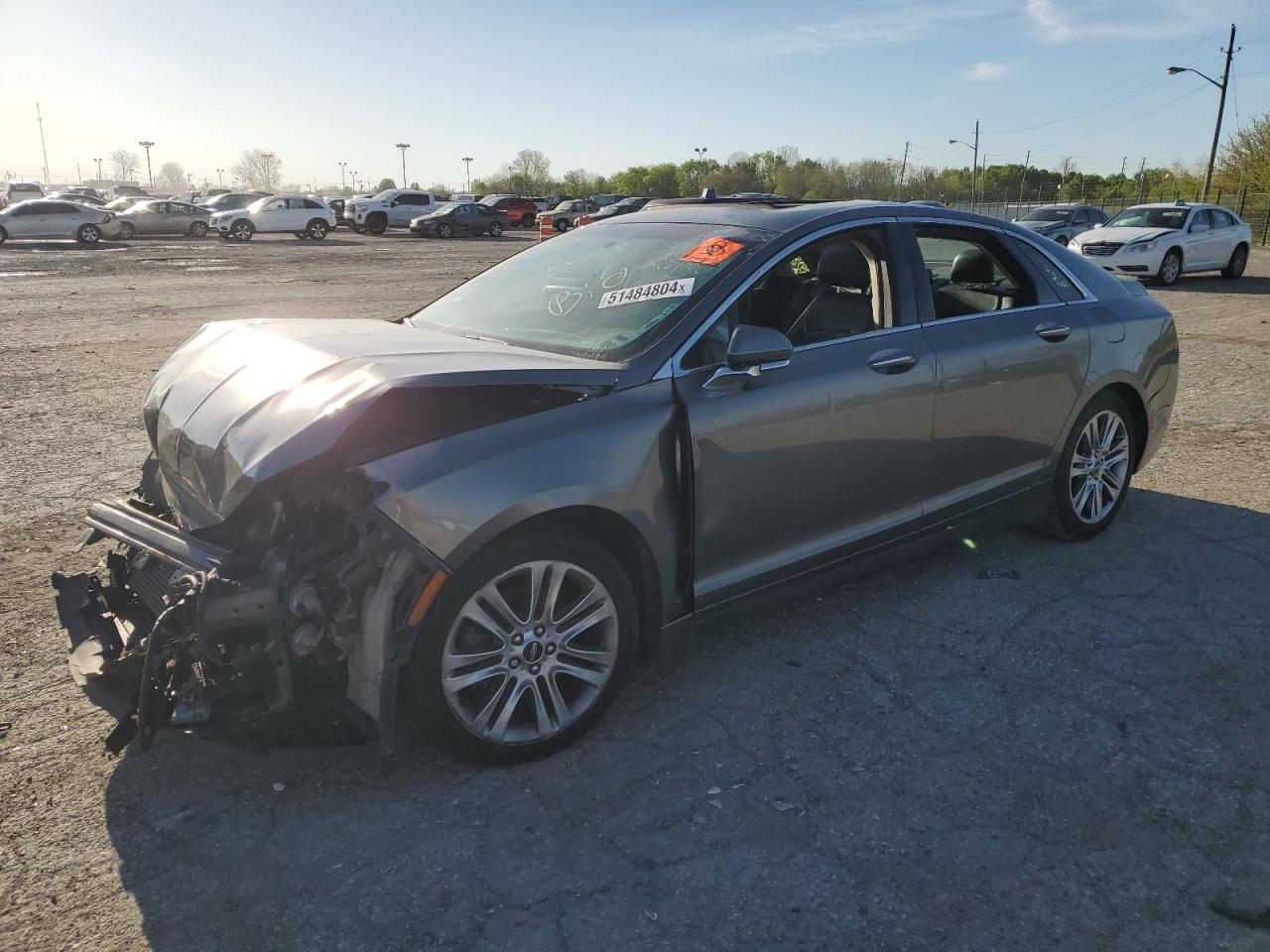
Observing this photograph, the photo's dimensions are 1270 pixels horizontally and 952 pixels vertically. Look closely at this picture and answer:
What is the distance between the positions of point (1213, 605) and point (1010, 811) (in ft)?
6.78

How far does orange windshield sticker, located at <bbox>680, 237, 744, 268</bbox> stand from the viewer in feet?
12.1

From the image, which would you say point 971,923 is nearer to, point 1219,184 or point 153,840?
point 153,840

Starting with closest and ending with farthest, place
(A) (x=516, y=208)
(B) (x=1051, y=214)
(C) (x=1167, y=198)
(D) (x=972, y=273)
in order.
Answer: (D) (x=972, y=273) → (B) (x=1051, y=214) → (A) (x=516, y=208) → (C) (x=1167, y=198)

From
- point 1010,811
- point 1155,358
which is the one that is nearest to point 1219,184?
point 1155,358

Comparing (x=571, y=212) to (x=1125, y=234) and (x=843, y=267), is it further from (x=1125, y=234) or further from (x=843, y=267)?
(x=843, y=267)

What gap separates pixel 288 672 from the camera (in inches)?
108

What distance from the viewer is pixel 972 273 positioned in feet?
16.3

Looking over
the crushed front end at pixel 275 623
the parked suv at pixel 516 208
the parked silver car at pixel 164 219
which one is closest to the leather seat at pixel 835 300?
the crushed front end at pixel 275 623

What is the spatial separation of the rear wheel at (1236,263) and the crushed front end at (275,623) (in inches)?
897

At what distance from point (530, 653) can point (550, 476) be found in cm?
57

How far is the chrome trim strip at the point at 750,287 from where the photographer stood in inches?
131

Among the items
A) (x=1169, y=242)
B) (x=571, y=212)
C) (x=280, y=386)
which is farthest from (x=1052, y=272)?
(x=571, y=212)

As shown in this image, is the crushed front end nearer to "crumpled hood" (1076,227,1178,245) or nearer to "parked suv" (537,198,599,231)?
"crumpled hood" (1076,227,1178,245)

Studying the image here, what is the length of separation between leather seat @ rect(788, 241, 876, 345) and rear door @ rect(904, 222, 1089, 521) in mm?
255
